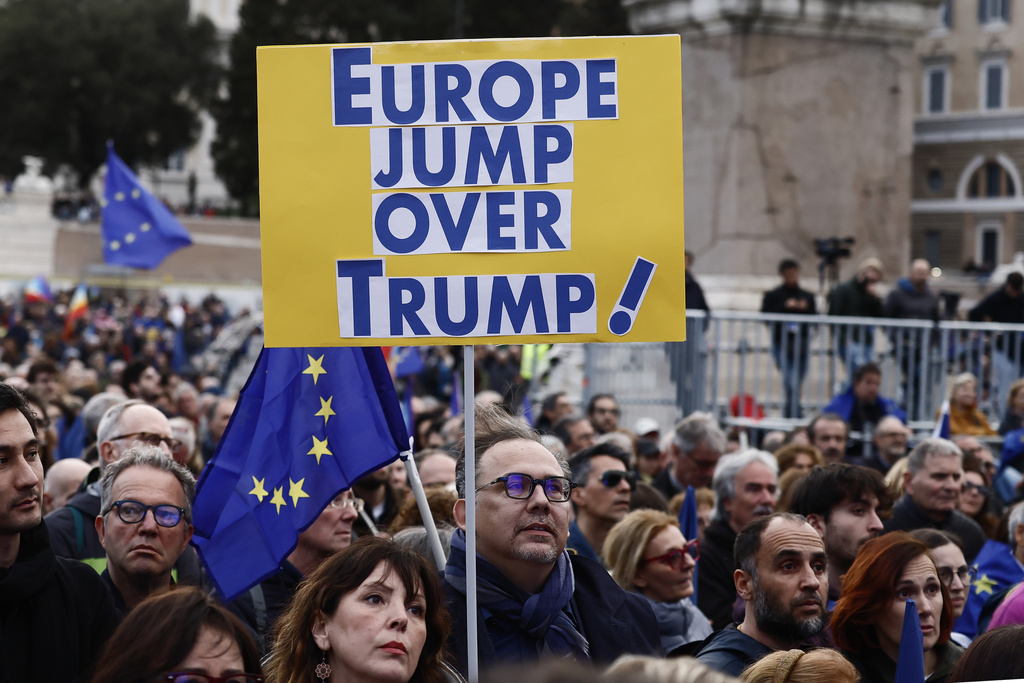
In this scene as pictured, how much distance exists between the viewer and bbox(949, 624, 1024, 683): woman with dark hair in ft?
10.2

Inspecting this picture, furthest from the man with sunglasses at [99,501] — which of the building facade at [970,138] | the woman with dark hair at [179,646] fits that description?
the building facade at [970,138]

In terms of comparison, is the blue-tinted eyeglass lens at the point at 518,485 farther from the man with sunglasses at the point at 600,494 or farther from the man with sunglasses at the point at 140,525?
the man with sunglasses at the point at 600,494

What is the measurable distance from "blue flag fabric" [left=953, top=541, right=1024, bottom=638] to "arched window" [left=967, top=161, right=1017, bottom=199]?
175ft

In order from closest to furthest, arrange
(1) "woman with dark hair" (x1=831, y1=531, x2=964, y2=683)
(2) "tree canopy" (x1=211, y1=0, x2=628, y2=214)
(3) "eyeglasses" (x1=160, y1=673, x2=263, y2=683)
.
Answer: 1. (3) "eyeglasses" (x1=160, y1=673, x2=263, y2=683)
2. (1) "woman with dark hair" (x1=831, y1=531, x2=964, y2=683)
3. (2) "tree canopy" (x1=211, y1=0, x2=628, y2=214)

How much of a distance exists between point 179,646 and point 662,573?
246 centimetres

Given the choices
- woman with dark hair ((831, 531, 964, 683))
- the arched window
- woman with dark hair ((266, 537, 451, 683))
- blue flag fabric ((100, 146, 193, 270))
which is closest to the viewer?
woman with dark hair ((266, 537, 451, 683))

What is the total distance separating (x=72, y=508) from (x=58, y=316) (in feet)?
86.6

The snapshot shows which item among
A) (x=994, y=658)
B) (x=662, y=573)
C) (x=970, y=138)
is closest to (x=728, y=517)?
(x=662, y=573)

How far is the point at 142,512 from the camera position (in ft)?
13.7

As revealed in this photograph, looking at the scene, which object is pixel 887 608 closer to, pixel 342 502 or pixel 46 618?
pixel 342 502

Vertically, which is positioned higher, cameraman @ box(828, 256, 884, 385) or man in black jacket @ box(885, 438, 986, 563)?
cameraman @ box(828, 256, 884, 385)

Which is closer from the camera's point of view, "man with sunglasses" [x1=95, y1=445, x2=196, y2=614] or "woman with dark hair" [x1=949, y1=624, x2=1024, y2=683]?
"woman with dark hair" [x1=949, y1=624, x2=1024, y2=683]

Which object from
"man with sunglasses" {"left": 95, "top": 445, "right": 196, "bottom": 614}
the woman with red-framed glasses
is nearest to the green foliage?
the woman with red-framed glasses

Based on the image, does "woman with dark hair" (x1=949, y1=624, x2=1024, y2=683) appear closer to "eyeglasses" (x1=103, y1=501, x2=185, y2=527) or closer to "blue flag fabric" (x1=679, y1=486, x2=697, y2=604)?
"eyeglasses" (x1=103, y1=501, x2=185, y2=527)
